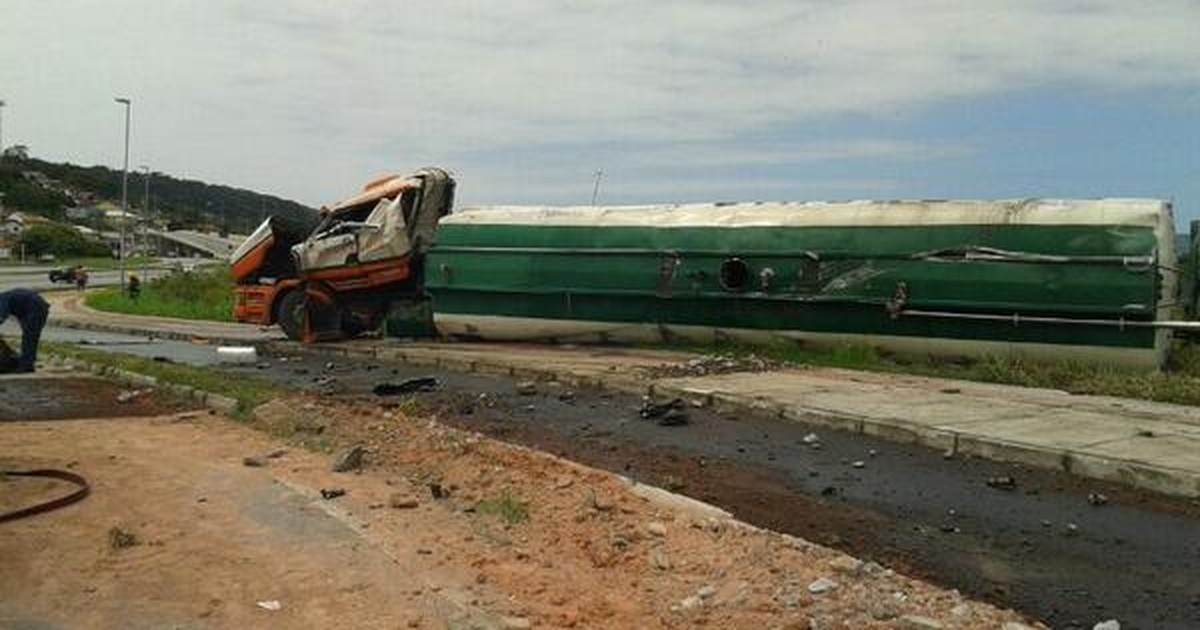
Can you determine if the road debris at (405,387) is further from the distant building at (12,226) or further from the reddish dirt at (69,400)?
the distant building at (12,226)

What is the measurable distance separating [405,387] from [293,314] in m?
8.25

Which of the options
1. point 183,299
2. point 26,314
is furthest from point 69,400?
point 183,299

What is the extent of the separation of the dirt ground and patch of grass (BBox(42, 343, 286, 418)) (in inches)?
128

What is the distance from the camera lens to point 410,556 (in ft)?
20.1

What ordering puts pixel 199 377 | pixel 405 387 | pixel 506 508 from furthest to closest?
pixel 199 377, pixel 405 387, pixel 506 508

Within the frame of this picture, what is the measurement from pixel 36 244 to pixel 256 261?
84363 millimetres

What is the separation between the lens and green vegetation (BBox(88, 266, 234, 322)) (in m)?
34.0

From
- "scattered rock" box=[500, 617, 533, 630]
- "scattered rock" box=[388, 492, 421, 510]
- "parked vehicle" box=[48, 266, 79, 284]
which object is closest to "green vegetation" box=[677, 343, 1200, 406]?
"scattered rock" box=[388, 492, 421, 510]

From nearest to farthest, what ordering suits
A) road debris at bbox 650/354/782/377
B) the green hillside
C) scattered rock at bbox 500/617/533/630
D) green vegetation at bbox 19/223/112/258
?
scattered rock at bbox 500/617/533/630 → road debris at bbox 650/354/782/377 → green vegetation at bbox 19/223/112/258 → the green hillside

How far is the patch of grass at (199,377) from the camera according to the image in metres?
12.1

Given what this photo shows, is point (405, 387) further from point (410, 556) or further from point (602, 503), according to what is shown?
point (410, 556)

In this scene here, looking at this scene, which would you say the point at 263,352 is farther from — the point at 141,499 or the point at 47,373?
the point at 141,499

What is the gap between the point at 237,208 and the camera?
14675 cm

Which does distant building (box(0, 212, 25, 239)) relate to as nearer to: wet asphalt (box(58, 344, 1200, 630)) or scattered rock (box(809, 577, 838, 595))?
wet asphalt (box(58, 344, 1200, 630))
